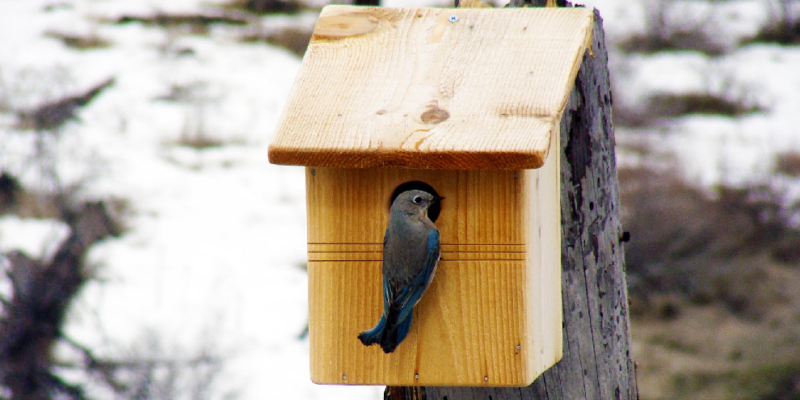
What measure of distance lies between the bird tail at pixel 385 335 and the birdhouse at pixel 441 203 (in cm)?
9

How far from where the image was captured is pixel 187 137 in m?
9.48

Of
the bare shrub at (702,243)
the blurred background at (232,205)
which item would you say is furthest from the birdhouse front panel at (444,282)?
the bare shrub at (702,243)

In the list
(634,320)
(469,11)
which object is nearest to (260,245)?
(634,320)

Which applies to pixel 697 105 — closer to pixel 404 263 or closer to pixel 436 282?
pixel 436 282

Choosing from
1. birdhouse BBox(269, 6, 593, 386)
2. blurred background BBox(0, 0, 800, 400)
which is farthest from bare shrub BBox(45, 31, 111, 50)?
birdhouse BBox(269, 6, 593, 386)

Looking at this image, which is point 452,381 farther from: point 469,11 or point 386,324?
point 469,11

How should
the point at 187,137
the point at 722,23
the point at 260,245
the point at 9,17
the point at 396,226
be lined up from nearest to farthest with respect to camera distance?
1. the point at 396,226
2. the point at 260,245
3. the point at 187,137
4. the point at 9,17
5. the point at 722,23

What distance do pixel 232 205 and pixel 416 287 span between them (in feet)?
21.2

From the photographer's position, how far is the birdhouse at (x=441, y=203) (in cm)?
→ 221

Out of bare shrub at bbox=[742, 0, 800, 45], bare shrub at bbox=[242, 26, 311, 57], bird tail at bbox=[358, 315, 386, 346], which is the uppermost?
bare shrub at bbox=[742, 0, 800, 45]

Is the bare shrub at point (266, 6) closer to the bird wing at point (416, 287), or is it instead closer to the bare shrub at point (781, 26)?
the bare shrub at point (781, 26)

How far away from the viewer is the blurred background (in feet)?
21.6

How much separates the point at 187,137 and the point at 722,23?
25.9ft

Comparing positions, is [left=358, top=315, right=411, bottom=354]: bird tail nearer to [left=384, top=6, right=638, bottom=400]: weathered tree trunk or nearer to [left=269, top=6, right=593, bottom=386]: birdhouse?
[left=269, top=6, right=593, bottom=386]: birdhouse
